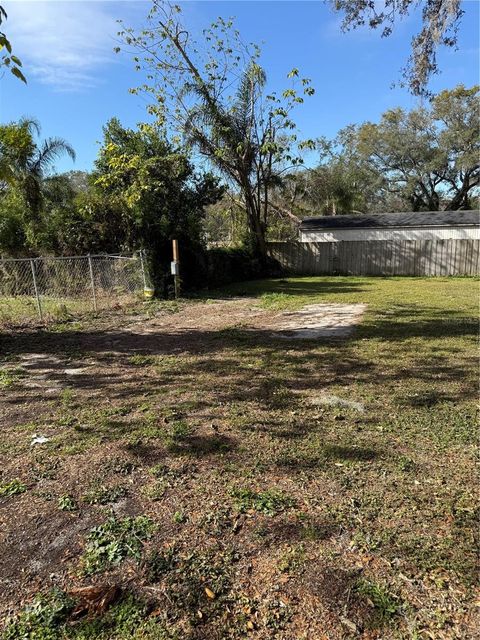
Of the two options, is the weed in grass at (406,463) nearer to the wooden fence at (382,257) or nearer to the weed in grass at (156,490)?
the weed in grass at (156,490)

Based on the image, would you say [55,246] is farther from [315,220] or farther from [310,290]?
[315,220]

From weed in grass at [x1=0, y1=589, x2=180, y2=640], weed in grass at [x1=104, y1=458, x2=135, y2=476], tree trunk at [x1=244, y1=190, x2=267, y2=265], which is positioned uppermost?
tree trunk at [x1=244, y1=190, x2=267, y2=265]

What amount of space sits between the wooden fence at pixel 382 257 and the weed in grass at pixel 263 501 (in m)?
17.2

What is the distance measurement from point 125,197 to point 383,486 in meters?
11.0

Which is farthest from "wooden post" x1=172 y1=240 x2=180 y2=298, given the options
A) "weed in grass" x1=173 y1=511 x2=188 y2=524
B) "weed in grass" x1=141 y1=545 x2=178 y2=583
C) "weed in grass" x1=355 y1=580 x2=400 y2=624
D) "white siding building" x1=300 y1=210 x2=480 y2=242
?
"white siding building" x1=300 y1=210 x2=480 y2=242

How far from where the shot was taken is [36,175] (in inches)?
682

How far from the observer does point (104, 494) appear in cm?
255

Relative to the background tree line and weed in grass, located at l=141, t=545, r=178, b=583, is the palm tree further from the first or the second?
weed in grass, located at l=141, t=545, r=178, b=583

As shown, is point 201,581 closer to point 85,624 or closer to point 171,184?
point 85,624

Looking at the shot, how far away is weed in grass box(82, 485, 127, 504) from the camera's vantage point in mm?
2490

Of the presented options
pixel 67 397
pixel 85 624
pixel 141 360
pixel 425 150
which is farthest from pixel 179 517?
pixel 425 150

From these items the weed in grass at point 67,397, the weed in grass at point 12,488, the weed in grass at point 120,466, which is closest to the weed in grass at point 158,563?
the weed in grass at point 120,466

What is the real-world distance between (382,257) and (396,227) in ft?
14.5

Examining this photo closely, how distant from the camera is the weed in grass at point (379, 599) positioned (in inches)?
67.1
